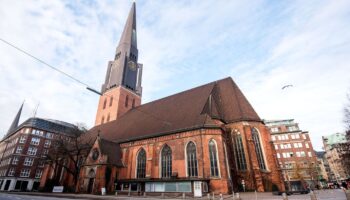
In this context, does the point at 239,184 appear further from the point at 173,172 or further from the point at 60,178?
the point at 60,178

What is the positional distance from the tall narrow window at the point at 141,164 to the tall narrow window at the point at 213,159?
9649mm

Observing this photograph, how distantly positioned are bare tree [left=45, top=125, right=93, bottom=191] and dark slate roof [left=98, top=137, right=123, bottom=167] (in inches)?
177

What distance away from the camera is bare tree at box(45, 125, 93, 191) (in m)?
30.2

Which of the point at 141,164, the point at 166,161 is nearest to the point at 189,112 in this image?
the point at 166,161

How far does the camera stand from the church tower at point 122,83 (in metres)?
44.4

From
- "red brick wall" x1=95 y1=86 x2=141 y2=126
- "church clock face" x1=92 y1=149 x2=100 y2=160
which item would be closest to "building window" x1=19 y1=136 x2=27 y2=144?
"red brick wall" x1=95 y1=86 x2=141 y2=126

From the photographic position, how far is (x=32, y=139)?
54.3 m

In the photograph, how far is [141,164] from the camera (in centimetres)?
2808

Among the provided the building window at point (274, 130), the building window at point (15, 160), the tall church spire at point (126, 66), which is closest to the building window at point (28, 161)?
the building window at point (15, 160)

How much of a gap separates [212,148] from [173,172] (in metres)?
5.53

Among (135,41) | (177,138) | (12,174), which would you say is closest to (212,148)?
(177,138)

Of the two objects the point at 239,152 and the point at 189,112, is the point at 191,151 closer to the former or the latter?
the point at 189,112

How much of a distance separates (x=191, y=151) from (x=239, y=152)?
20.5 ft

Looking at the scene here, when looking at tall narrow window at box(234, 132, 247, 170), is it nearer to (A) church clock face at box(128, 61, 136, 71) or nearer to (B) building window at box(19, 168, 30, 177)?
(A) church clock face at box(128, 61, 136, 71)
